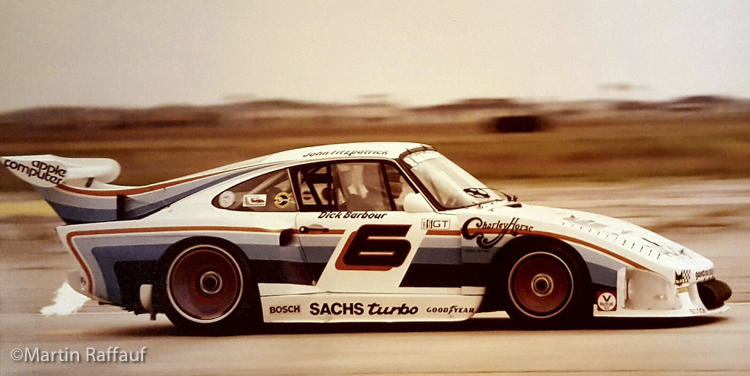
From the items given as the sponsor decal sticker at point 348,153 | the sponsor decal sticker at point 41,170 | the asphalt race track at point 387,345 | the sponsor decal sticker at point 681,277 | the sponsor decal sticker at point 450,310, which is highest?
the sponsor decal sticker at point 348,153

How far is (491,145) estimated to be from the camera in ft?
24.1

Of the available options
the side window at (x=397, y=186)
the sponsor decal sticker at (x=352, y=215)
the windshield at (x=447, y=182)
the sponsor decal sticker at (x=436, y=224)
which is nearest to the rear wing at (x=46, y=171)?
the sponsor decal sticker at (x=352, y=215)

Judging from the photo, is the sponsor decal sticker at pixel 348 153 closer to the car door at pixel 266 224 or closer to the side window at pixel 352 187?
the side window at pixel 352 187

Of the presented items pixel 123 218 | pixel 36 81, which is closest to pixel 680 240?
pixel 123 218

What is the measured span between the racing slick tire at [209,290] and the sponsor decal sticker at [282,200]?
0.43 m

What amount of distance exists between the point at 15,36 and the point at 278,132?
2.46m

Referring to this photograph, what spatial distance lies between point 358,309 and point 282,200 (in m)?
0.91

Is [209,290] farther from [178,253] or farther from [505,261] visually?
[505,261]

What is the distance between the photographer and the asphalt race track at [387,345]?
15.0 ft

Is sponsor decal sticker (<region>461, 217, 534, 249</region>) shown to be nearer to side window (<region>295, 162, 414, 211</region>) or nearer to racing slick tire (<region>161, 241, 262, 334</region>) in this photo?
side window (<region>295, 162, 414, 211</region>)

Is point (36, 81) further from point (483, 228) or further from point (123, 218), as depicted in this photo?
point (483, 228)

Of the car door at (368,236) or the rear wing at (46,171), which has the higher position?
the rear wing at (46,171)

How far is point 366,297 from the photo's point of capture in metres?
5.26

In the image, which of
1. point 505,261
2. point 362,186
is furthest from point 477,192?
point 362,186
